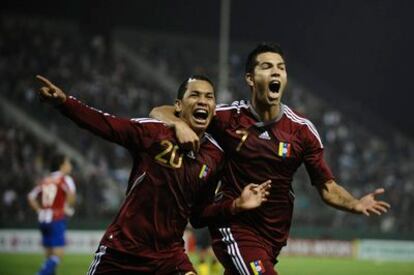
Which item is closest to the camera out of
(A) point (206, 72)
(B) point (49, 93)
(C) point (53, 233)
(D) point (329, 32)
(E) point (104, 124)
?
(B) point (49, 93)

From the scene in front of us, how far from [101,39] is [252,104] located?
27574 millimetres

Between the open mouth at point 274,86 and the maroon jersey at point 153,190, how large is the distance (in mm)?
1059

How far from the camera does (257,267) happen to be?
22.3 ft

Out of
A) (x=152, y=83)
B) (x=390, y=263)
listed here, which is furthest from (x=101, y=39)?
(x=390, y=263)

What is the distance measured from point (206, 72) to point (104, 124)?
2918 centimetres

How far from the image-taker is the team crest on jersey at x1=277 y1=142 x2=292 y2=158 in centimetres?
705

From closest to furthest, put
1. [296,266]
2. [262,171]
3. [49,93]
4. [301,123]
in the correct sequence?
[49,93] → [262,171] → [301,123] → [296,266]

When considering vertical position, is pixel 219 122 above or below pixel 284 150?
above

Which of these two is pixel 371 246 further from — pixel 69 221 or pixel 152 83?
pixel 152 83

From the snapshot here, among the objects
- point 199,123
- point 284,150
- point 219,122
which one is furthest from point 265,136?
point 199,123

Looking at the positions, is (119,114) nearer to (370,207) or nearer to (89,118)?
(370,207)

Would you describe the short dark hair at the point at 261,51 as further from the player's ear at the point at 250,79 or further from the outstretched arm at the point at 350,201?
the outstretched arm at the point at 350,201

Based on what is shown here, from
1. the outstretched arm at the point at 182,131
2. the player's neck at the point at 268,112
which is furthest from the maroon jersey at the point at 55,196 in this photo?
the outstretched arm at the point at 182,131

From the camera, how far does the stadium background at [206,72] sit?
84.6 feet
